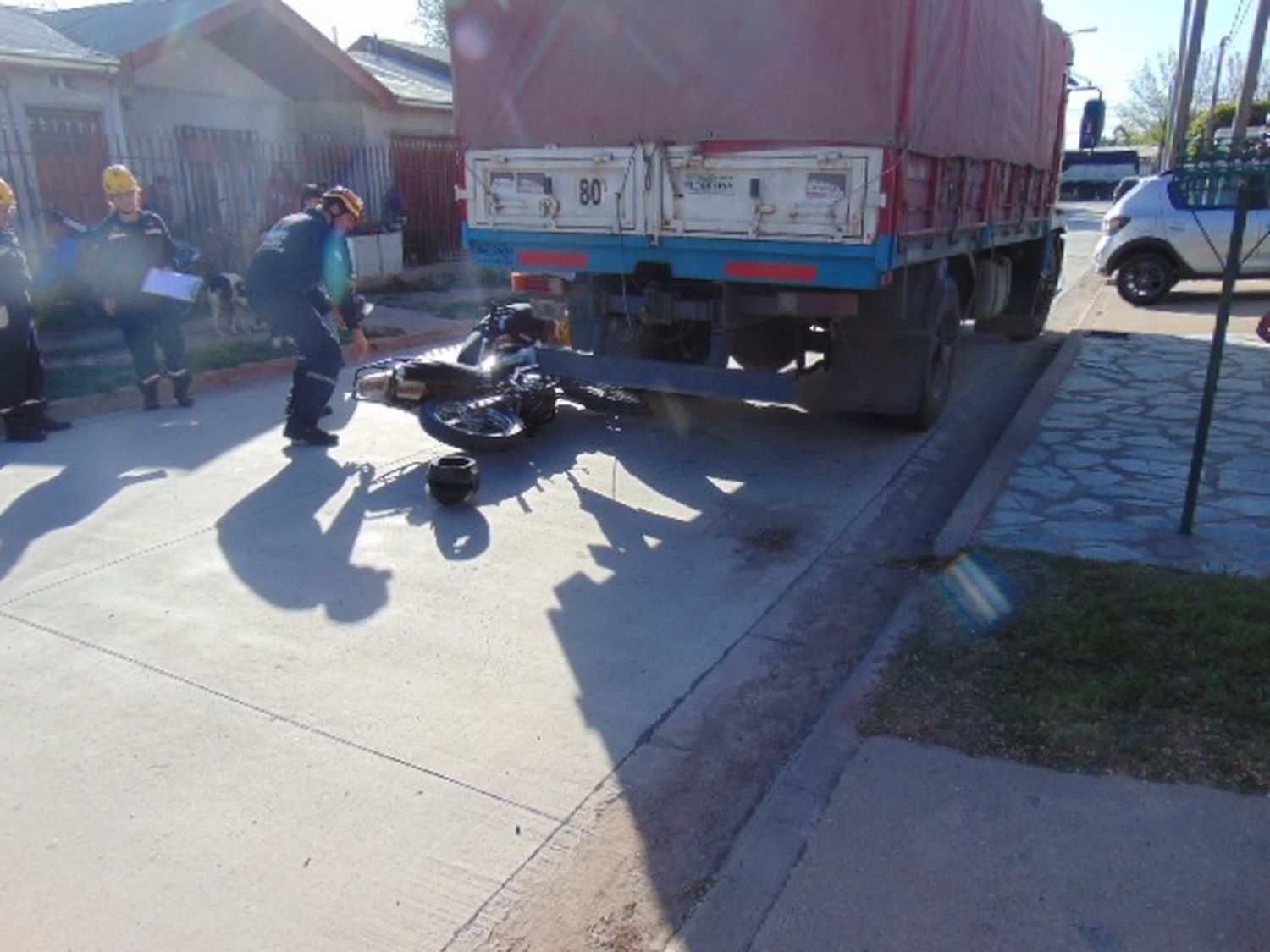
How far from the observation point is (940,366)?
7.78 meters

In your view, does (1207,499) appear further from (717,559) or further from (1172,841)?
(1172,841)

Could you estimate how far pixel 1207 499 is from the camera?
5.72 metres

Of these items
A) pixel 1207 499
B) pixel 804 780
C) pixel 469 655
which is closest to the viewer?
pixel 804 780

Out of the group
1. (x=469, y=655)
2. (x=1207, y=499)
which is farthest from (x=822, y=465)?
(x=469, y=655)

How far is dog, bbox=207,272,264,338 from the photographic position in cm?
1137

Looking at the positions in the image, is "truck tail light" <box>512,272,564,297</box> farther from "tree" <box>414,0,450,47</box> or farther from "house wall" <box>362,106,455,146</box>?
"tree" <box>414,0,450,47</box>

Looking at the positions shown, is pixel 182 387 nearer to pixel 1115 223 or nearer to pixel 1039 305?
pixel 1039 305

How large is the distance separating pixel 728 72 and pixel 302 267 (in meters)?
3.20

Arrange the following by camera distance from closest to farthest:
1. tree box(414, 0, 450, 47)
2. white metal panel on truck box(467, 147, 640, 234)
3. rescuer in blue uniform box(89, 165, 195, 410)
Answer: white metal panel on truck box(467, 147, 640, 234)
rescuer in blue uniform box(89, 165, 195, 410)
tree box(414, 0, 450, 47)

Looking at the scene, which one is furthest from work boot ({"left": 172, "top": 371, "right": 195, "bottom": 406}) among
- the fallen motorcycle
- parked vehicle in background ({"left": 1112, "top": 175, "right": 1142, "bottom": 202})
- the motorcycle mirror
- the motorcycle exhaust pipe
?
parked vehicle in background ({"left": 1112, "top": 175, "right": 1142, "bottom": 202})

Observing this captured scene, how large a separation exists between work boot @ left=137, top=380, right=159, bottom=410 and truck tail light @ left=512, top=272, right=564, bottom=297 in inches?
126

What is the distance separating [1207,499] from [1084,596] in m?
2.00

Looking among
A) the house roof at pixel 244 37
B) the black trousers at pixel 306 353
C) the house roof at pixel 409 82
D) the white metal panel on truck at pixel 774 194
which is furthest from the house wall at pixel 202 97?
the white metal panel on truck at pixel 774 194

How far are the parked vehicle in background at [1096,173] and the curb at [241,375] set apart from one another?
176ft
